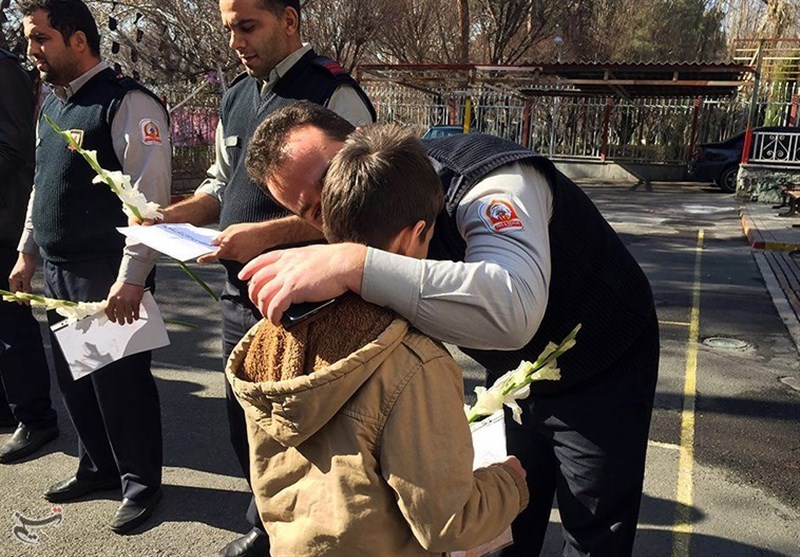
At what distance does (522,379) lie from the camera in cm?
151

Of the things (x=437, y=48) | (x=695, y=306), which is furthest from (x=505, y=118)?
(x=695, y=306)

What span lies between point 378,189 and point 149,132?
72.7 inches

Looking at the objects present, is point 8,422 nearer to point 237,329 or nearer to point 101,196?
point 101,196

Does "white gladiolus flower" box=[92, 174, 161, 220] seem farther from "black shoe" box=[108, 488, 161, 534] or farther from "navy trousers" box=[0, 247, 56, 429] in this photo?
"navy trousers" box=[0, 247, 56, 429]

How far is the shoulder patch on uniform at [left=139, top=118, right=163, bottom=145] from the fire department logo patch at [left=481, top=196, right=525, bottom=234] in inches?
70.7

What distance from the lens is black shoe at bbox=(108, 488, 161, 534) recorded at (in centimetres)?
293

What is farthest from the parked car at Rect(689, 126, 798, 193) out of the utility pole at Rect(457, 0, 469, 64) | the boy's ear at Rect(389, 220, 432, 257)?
the boy's ear at Rect(389, 220, 432, 257)

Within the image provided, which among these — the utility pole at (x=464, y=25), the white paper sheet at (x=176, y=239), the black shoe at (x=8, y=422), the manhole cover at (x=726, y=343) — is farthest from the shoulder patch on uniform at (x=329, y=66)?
the utility pole at (x=464, y=25)

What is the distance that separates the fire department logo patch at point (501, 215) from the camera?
1.29 meters

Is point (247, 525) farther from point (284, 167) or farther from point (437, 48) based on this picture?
point (437, 48)

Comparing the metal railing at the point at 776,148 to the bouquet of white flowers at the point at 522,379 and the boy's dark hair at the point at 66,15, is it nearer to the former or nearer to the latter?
the boy's dark hair at the point at 66,15

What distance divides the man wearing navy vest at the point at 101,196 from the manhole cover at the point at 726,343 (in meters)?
4.39

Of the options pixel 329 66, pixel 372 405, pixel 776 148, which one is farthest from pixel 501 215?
pixel 776 148

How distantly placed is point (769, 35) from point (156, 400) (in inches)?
905
